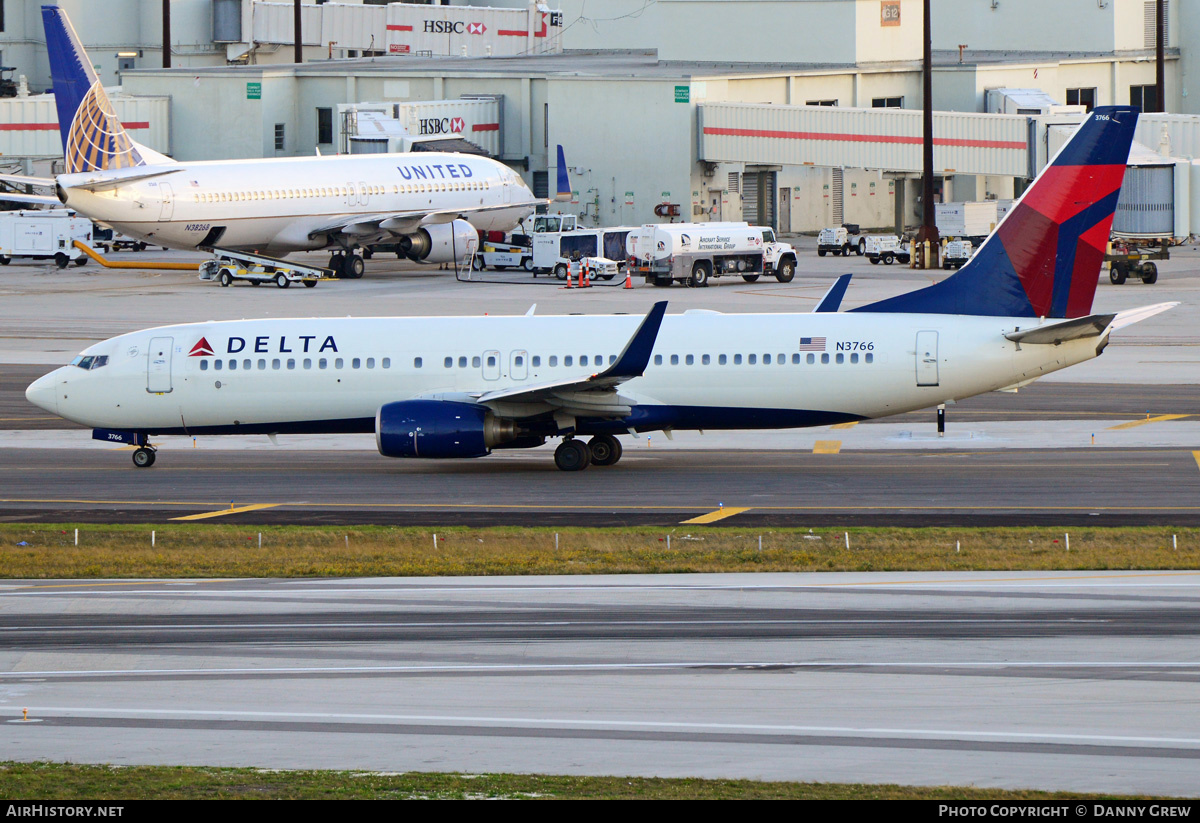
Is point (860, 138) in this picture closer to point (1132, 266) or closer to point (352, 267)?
point (1132, 266)

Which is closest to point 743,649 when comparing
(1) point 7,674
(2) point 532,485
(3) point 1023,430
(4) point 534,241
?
(1) point 7,674

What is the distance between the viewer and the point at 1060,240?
35219 mm

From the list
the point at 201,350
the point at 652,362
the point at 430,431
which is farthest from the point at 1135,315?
the point at 201,350

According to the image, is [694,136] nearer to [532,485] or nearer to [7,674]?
[532,485]

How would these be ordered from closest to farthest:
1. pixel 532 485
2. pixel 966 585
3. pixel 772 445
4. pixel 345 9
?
1. pixel 966 585
2. pixel 532 485
3. pixel 772 445
4. pixel 345 9

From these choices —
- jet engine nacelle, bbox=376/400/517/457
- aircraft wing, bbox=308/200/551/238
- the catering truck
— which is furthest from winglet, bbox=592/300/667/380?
aircraft wing, bbox=308/200/551/238

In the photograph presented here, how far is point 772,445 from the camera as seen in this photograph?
1575 inches

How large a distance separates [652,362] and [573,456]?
2.90 meters

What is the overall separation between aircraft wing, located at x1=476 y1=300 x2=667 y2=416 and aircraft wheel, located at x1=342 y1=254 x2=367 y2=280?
45722mm

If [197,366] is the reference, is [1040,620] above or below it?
below

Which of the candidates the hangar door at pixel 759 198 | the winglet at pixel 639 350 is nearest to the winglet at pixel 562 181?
the hangar door at pixel 759 198

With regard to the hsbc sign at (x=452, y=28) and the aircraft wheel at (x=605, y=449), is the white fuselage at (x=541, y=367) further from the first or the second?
the hsbc sign at (x=452, y=28)

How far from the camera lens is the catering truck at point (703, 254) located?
74.5 metres

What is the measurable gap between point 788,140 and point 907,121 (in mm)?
7401
